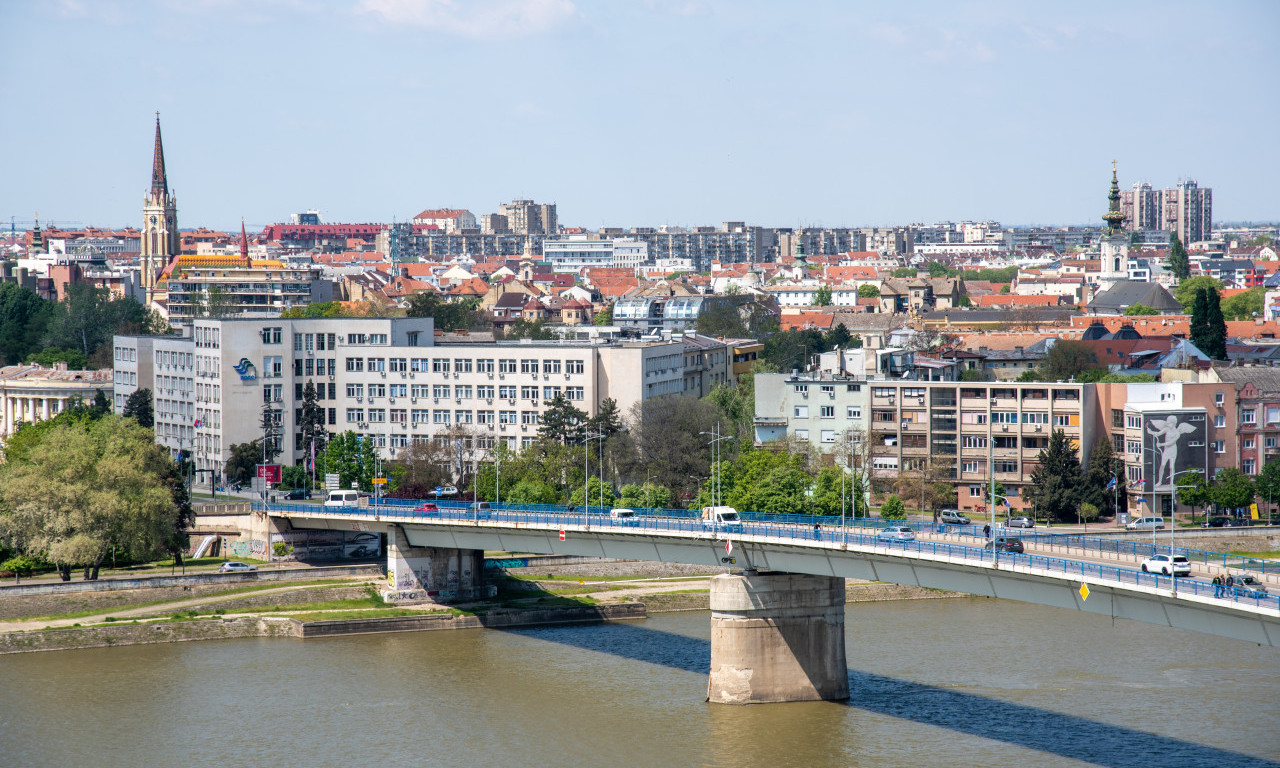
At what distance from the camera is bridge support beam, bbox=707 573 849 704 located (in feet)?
145

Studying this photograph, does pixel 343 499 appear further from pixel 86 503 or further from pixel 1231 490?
pixel 1231 490

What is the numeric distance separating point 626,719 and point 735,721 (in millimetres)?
2805

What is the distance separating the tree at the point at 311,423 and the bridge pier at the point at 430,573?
77.6 ft

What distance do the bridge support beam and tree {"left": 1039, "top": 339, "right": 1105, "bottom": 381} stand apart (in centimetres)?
4881

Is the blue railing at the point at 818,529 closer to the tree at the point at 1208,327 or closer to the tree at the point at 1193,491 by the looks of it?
the tree at the point at 1193,491

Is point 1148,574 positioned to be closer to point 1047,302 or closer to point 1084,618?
point 1084,618

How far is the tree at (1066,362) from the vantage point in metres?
92.2

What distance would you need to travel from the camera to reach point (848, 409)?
79.1 meters

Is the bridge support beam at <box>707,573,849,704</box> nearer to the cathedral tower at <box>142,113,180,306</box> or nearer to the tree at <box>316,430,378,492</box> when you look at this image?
the tree at <box>316,430,378,492</box>

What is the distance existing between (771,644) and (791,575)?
1.95 meters

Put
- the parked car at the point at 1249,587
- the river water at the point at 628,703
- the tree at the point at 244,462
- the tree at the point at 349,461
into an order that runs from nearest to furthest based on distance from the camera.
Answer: the parked car at the point at 1249,587 < the river water at the point at 628,703 < the tree at the point at 349,461 < the tree at the point at 244,462

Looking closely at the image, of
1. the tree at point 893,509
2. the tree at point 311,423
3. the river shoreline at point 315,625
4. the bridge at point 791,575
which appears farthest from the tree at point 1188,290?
the bridge at point 791,575

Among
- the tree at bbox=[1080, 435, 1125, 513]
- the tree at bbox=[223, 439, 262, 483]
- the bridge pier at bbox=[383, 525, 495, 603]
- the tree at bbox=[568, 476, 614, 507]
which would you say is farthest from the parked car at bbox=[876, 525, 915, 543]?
the tree at bbox=[223, 439, 262, 483]

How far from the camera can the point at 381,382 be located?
82.2m
